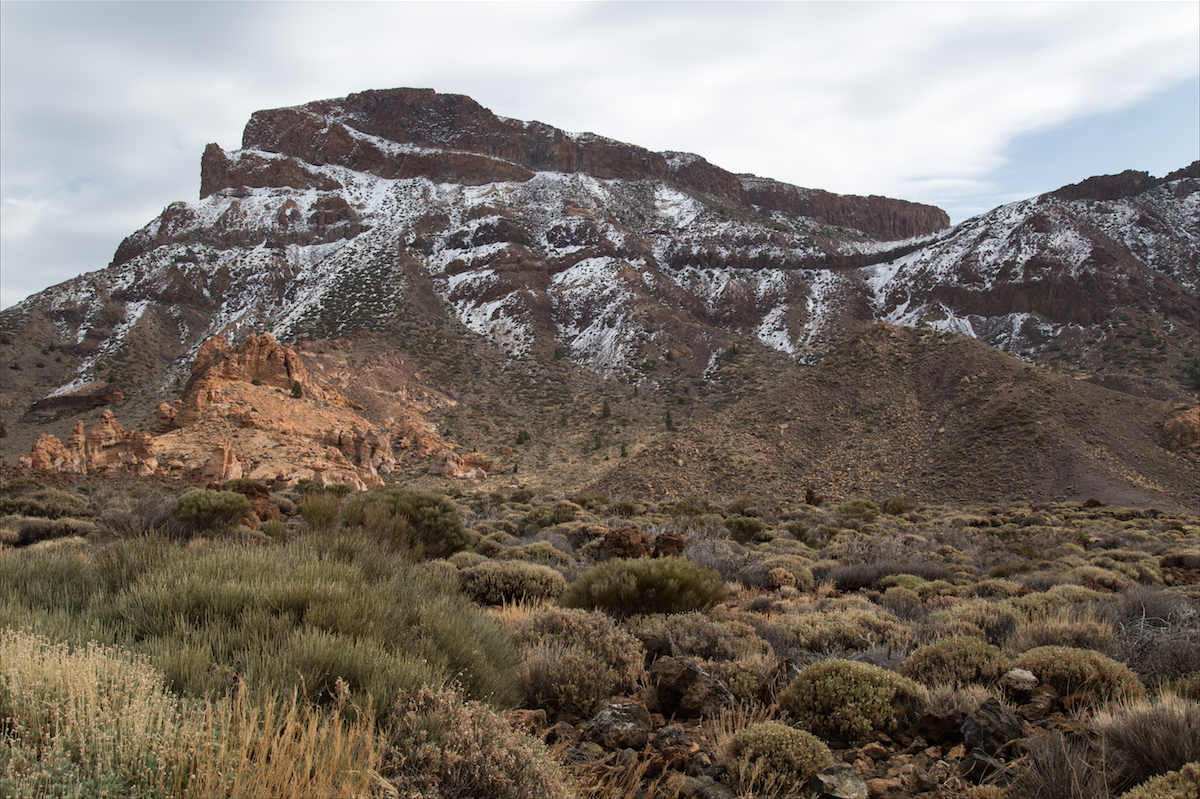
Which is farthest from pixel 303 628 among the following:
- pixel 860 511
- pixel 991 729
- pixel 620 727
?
pixel 860 511

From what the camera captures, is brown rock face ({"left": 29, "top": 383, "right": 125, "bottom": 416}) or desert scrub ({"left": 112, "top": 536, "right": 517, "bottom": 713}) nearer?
→ desert scrub ({"left": 112, "top": 536, "right": 517, "bottom": 713})

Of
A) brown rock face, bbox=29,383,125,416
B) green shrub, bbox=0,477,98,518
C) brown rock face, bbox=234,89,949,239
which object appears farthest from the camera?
brown rock face, bbox=234,89,949,239

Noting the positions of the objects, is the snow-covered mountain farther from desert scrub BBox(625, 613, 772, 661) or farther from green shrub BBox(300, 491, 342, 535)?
desert scrub BBox(625, 613, 772, 661)

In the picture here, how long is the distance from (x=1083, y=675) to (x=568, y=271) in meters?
75.7

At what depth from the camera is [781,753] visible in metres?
3.35

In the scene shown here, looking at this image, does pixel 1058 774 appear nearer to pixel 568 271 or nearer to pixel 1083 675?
pixel 1083 675

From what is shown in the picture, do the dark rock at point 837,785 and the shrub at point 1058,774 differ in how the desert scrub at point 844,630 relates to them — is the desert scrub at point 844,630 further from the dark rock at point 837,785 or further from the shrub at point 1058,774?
the shrub at point 1058,774

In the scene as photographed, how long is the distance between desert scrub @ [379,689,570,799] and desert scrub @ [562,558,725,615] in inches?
160

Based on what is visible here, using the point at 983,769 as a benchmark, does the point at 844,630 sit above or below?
below

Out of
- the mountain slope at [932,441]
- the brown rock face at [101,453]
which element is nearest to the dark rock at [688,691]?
the mountain slope at [932,441]

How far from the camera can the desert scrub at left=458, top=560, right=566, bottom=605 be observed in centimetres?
779

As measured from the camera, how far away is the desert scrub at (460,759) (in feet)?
8.13

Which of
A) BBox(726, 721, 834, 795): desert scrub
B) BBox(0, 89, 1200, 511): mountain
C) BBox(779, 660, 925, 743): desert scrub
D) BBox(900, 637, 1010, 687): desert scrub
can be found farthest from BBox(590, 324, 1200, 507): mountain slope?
BBox(726, 721, 834, 795): desert scrub

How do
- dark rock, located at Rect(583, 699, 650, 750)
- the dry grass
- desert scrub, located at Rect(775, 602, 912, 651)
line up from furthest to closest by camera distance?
desert scrub, located at Rect(775, 602, 912, 651) → dark rock, located at Rect(583, 699, 650, 750) → the dry grass
